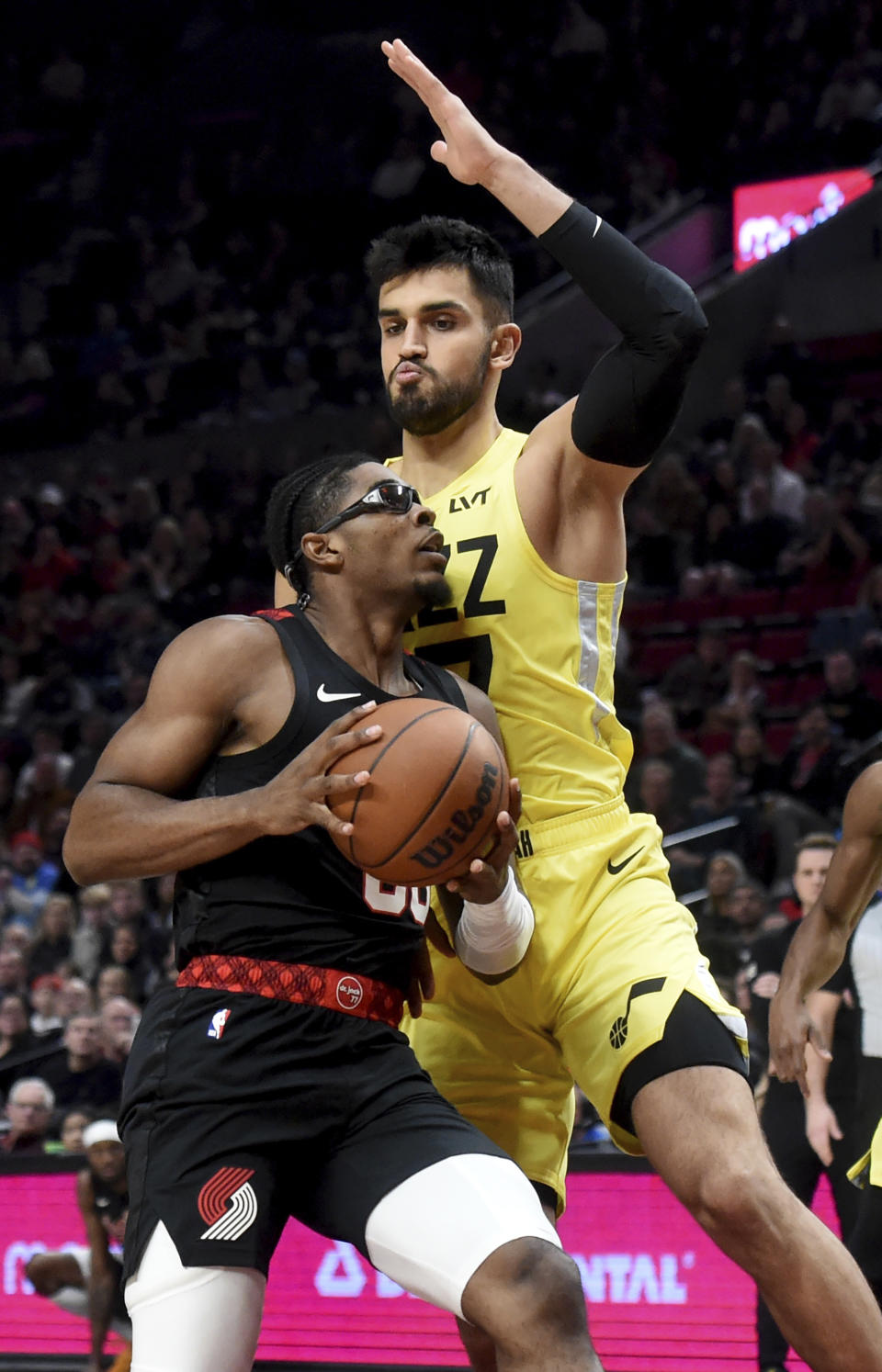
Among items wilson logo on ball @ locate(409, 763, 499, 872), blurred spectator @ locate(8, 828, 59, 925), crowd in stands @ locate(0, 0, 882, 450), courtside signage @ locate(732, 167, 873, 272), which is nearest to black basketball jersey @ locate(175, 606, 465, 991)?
wilson logo on ball @ locate(409, 763, 499, 872)

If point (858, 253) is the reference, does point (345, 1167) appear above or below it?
below

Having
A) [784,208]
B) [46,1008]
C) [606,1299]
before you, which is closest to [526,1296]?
[606,1299]

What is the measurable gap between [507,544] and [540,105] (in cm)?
1596

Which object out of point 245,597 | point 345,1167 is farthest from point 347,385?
point 345,1167

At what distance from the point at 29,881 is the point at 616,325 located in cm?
944

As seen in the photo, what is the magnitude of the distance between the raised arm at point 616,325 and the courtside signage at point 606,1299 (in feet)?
11.6

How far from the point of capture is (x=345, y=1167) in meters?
3.24

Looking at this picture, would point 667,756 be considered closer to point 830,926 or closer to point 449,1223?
point 830,926

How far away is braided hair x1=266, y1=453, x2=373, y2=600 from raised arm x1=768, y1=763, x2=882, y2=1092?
1.40 m

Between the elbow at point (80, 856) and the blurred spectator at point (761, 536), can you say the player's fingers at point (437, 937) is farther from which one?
the blurred spectator at point (761, 536)

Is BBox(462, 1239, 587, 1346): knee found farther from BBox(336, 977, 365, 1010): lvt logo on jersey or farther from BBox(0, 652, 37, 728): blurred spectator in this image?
BBox(0, 652, 37, 728): blurred spectator

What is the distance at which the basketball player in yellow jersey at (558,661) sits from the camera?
11.6 ft

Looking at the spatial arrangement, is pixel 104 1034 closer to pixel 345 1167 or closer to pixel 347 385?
pixel 345 1167

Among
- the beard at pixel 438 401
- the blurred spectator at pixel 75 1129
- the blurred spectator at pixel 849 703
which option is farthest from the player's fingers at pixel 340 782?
the blurred spectator at pixel 849 703
